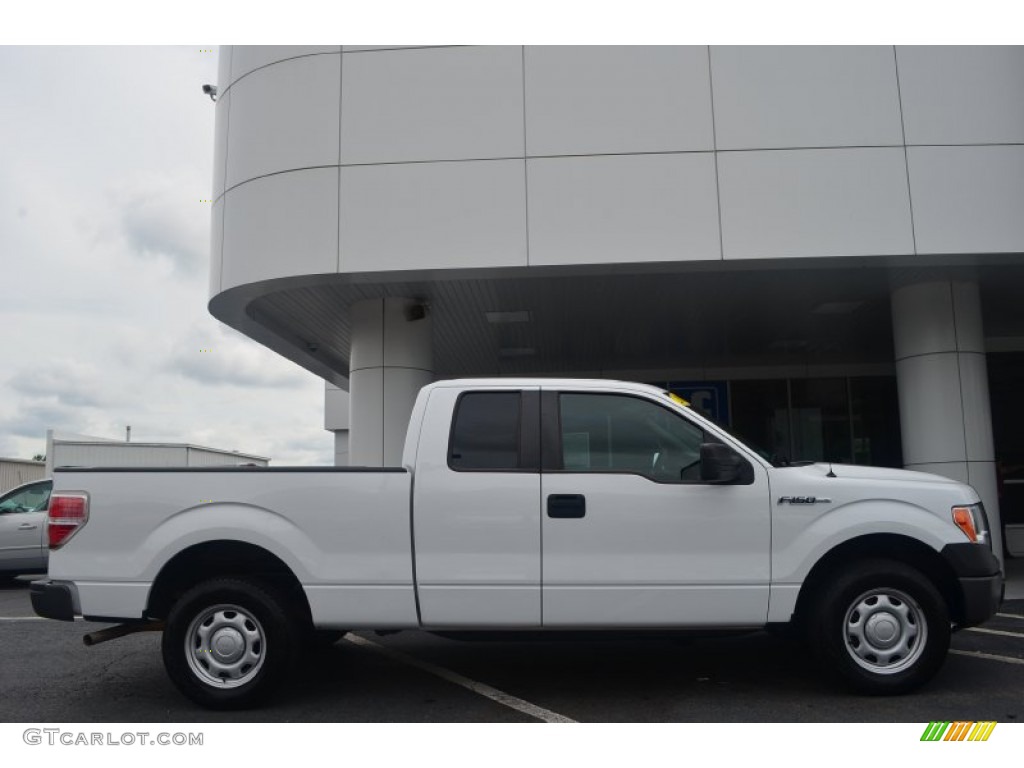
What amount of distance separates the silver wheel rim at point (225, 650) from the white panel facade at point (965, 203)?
8034mm

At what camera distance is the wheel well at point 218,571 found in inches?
206

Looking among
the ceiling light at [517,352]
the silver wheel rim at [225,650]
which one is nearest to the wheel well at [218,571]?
the silver wheel rim at [225,650]

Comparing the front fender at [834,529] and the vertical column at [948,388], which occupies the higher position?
the vertical column at [948,388]

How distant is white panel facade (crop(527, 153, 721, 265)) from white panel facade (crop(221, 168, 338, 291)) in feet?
7.77

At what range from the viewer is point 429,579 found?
509 centimetres

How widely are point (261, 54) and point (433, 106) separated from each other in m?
2.43

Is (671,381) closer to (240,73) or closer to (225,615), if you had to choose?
(240,73)

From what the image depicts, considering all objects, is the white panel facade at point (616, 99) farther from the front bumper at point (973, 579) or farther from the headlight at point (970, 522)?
the front bumper at point (973, 579)

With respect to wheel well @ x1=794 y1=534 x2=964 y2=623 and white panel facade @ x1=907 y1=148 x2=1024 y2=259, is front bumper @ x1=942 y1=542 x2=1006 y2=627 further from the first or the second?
white panel facade @ x1=907 y1=148 x2=1024 y2=259

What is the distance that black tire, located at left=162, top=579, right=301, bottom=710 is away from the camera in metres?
5.11

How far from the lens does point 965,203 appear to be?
9.27m

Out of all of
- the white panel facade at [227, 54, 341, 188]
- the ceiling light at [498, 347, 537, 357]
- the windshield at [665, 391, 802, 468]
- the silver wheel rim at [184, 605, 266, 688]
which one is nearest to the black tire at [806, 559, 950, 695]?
the windshield at [665, 391, 802, 468]

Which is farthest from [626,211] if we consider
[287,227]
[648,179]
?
[287,227]

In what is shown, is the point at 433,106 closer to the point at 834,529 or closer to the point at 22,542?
the point at 834,529
